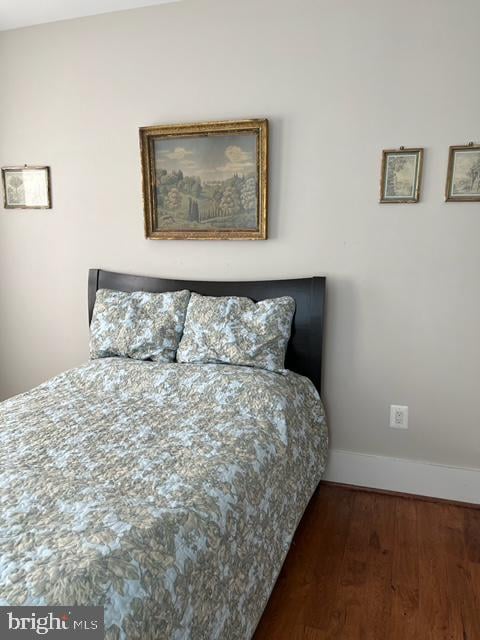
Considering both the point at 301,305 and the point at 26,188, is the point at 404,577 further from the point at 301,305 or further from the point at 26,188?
the point at 26,188

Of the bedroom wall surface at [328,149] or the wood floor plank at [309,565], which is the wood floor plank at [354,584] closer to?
the wood floor plank at [309,565]

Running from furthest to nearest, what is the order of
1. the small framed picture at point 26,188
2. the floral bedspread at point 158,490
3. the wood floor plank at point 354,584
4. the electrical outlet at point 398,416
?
the small framed picture at point 26,188, the electrical outlet at point 398,416, the wood floor plank at point 354,584, the floral bedspread at point 158,490

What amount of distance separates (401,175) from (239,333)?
3.43ft

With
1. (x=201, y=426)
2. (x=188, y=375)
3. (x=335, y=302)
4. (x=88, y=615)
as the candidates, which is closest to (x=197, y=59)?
(x=335, y=302)

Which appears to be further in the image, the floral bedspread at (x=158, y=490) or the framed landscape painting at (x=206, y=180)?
the framed landscape painting at (x=206, y=180)

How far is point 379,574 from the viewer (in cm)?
184

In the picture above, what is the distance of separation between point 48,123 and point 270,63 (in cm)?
134

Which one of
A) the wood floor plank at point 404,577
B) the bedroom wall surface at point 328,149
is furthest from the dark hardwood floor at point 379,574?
the bedroom wall surface at point 328,149

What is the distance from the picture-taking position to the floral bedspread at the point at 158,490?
1.00 meters

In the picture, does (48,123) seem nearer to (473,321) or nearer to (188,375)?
(188,375)

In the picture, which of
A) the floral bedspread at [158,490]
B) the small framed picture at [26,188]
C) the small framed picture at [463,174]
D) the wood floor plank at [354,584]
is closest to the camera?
the floral bedspread at [158,490]

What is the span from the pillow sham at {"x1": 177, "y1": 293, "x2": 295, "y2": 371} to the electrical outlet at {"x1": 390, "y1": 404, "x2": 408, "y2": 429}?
62 centimetres

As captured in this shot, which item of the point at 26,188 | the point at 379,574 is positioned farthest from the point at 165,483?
the point at 26,188

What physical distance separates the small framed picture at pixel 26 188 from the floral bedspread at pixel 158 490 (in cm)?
117
